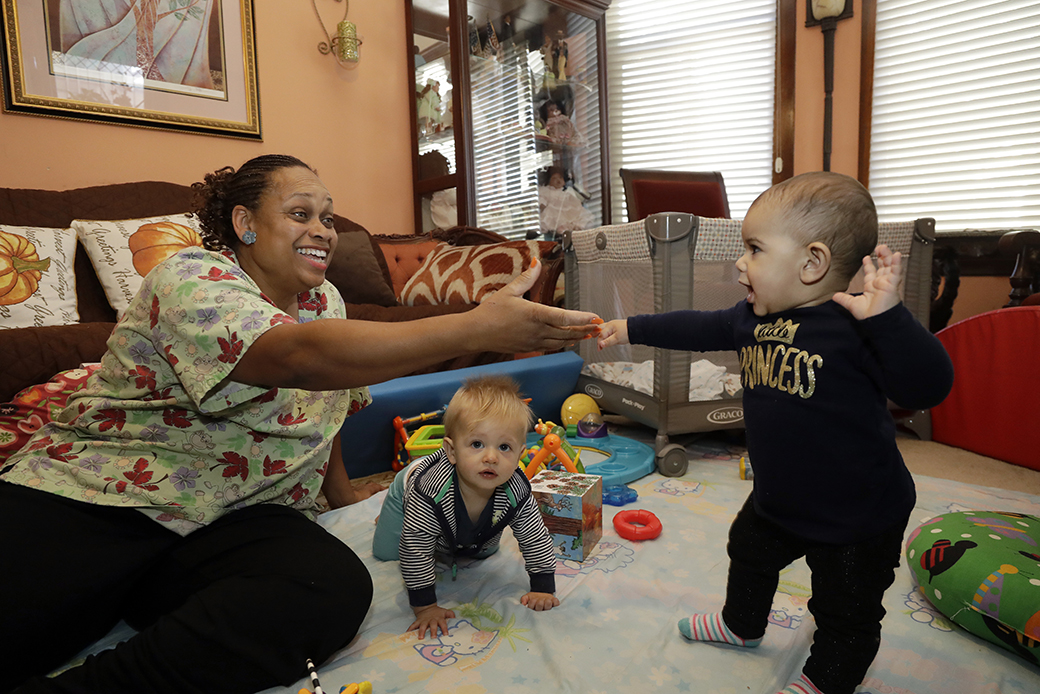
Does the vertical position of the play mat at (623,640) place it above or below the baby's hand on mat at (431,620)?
below

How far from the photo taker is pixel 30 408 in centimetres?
136

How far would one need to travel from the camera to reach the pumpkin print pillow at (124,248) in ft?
6.21

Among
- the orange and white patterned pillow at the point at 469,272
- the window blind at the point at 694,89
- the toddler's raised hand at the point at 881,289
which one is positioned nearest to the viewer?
the toddler's raised hand at the point at 881,289

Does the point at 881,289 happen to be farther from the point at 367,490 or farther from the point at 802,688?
the point at 367,490

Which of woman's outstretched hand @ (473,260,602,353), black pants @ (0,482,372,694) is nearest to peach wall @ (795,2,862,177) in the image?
woman's outstretched hand @ (473,260,602,353)

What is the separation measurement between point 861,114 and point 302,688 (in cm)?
357

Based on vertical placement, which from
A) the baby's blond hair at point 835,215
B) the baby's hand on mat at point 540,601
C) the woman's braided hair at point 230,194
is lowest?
the baby's hand on mat at point 540,601

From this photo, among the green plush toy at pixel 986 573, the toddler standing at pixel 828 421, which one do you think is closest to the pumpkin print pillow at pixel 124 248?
the toddler standing at pixel 828 421

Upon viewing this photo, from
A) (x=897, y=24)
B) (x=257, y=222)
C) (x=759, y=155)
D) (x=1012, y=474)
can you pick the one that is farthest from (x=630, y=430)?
(x=897, y=24)

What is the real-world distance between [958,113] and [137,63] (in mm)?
3777

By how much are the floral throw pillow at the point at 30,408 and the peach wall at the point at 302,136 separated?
1246mm

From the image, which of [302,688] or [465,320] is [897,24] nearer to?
[465,320]

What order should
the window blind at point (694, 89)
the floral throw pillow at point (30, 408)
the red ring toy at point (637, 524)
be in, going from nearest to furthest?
1. the floral throw pillow at point (30, 408)
2. the red ring toy at point (637, 524)
3. the window blind at point (694, 89)

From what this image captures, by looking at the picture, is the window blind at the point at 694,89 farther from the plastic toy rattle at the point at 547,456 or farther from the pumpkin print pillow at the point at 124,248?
the pumpkin print pillow at the point at 124,248
